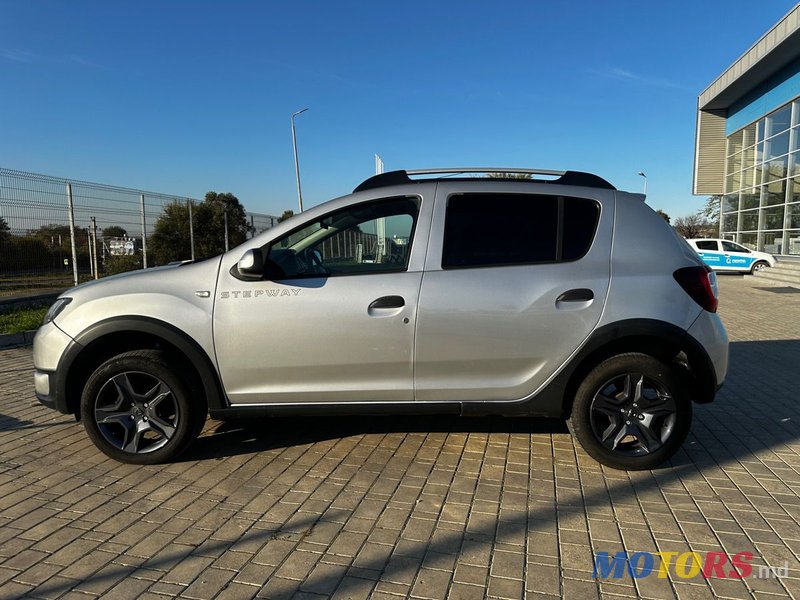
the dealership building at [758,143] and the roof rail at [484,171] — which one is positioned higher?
the dealership building at [758,143]

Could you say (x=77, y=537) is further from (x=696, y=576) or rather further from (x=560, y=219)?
(x=560, y=219)

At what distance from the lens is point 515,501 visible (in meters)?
3.18

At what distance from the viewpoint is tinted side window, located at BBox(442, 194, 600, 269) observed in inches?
139

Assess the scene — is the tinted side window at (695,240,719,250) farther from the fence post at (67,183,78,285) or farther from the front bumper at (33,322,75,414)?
the front bumper at (33,322,75,414)

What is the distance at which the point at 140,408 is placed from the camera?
3578 millimetres

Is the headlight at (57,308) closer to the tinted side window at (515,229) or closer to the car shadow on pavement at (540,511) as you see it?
the car shadow on pavement at (540,511)

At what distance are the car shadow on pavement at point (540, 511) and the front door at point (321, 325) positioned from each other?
62 centimetres

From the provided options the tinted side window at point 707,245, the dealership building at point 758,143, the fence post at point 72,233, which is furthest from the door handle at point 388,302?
the tinted side window at point 707,245

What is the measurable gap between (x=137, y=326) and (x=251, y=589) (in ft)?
6.16

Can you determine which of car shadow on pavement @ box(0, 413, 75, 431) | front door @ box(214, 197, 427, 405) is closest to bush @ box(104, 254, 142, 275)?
car shadow on pavement @ box(0, 413, 75, 431)

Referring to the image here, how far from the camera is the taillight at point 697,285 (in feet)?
11.3

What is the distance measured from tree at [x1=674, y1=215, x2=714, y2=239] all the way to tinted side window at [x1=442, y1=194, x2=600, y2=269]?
53.6 m

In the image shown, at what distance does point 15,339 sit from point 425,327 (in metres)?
7.52

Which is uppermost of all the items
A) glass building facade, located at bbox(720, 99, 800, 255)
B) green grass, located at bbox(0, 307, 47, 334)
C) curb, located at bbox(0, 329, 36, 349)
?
glass building facade, located at bbox(720, 99, 800, 255)
